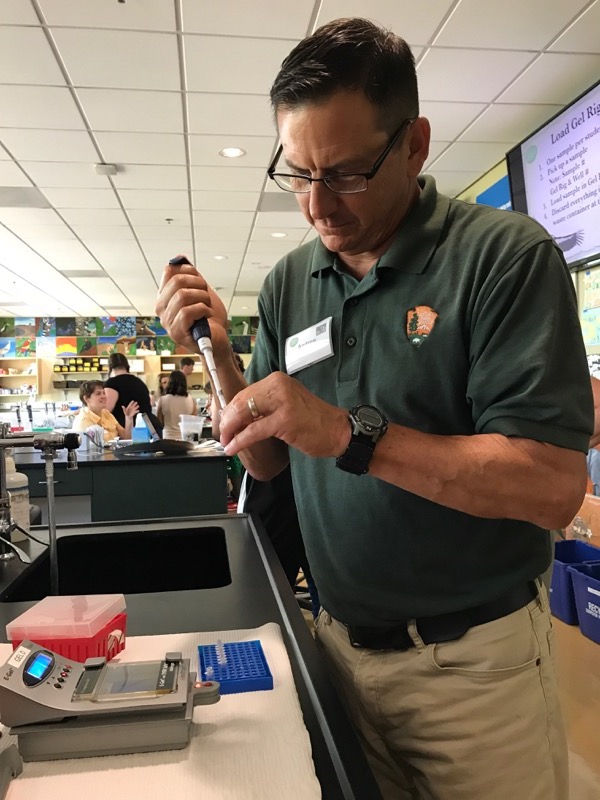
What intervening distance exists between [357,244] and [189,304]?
0.31 meters

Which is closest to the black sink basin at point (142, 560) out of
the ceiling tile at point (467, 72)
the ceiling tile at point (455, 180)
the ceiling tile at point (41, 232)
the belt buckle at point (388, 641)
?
the belt buckle at point (388, 641)

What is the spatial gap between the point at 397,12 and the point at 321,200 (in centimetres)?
240

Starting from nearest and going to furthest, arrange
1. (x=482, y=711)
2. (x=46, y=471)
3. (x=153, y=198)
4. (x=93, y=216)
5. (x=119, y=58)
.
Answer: (x=482, y=711) → (x=46, y=471) → (x=119, y=58) → (x=153, y=198) → (x=93, y=216)

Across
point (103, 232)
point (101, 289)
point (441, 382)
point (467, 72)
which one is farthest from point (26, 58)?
point (101, 289)

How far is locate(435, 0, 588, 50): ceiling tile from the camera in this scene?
2.79m

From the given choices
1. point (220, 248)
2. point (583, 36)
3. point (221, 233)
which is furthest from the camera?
point (220, 248)

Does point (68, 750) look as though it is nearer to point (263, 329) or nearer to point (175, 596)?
point (175, 596)

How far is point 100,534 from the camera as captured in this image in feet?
5.37

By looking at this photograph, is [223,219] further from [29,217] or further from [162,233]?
[29,217]

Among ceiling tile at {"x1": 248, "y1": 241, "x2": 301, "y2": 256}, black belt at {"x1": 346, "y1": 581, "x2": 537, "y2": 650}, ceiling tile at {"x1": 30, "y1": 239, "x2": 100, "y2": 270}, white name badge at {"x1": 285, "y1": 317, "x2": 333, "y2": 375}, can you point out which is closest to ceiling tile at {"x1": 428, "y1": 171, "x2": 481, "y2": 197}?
ceiling tile at {"x1": 248, "y1": 241, "x2": 301, "y2": 256}

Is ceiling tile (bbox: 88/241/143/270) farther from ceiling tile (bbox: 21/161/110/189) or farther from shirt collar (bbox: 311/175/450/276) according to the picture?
shirt collar (bbox: 311/175/450/276)

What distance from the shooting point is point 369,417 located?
817 mm

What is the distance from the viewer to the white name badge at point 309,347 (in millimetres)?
1102

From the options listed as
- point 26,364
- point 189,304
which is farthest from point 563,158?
point 26,364
